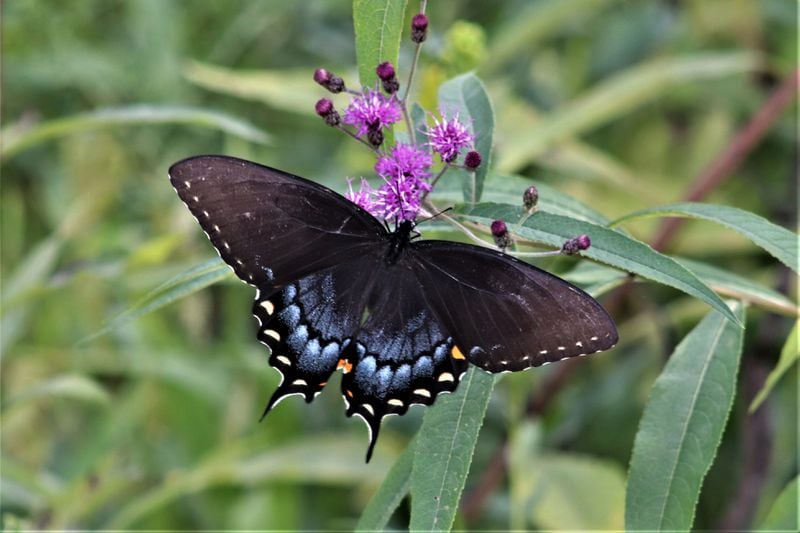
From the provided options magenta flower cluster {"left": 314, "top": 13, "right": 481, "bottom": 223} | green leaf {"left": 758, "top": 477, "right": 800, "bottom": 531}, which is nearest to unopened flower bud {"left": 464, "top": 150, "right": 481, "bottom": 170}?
magenta flower cluster {"left": 314, "top": 13, "right": 481, "bottom": 223}

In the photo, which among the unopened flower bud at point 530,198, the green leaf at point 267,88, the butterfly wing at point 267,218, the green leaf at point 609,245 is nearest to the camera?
the green leaf at point 609,245

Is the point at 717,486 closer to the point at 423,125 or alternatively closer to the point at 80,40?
the point at 423,125

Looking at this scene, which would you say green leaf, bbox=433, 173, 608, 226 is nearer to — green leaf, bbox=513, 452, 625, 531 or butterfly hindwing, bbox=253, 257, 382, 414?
butterfly hindwing, bbox=253, 257, 382, 414

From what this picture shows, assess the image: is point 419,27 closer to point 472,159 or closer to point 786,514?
point 472,159

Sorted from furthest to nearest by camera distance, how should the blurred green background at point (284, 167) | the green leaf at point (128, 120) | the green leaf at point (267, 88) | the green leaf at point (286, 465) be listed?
the green leaf at point (267, 88) → the blurred green background at point (284, 167) → the green leaf at point (286, 465) → the green leaf at point (128, 120)

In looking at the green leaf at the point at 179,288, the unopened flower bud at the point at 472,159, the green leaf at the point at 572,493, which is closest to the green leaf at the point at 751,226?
the unopened flower bud at the point at 472,159

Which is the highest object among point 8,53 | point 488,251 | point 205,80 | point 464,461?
point 8,53

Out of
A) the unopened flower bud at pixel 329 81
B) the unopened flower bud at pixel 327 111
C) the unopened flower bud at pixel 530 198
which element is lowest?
the unopened flower bud at pixel 530 198

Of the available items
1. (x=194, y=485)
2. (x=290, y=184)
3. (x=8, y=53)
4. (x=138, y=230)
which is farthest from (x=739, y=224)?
(x=8, y=53)

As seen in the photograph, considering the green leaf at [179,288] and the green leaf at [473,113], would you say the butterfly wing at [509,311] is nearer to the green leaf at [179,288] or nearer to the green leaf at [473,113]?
the green leaf at [473,113]
